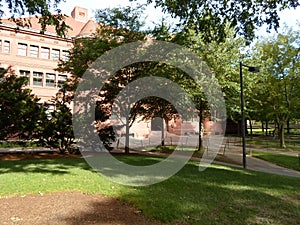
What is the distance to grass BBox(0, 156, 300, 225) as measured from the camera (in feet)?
16.7

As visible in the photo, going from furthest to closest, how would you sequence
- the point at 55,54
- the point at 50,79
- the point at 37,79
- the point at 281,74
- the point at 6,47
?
the point at 55,54 < the point at 50,79 < the point at 37,79 < the point at 6,47 < the point at 281,74

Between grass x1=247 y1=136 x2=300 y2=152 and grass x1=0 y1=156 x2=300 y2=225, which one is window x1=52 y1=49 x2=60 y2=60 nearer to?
grass x1=247 y1=136 x2=300 y2=152

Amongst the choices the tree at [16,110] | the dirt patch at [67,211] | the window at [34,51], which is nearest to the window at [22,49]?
the window at [34,51]

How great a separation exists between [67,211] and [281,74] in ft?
87.4

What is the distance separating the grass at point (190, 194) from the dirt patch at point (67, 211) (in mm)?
374

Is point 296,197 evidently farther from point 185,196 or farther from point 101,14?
point 101,14

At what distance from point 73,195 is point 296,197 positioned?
19.9 ft

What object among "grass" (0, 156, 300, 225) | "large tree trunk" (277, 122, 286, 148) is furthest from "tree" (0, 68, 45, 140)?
"large tree trunk" (277, 122, 286, 148)

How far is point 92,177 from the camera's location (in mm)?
8320

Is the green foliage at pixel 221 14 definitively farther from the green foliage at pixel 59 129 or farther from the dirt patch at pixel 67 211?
the green foliage at pixel 59 129

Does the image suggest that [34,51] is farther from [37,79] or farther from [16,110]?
[16,110]

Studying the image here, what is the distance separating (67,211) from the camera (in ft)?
16.7

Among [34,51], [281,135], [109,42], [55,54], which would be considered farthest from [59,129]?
[281,135]

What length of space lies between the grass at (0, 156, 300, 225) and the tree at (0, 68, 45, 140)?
6.51 meters
